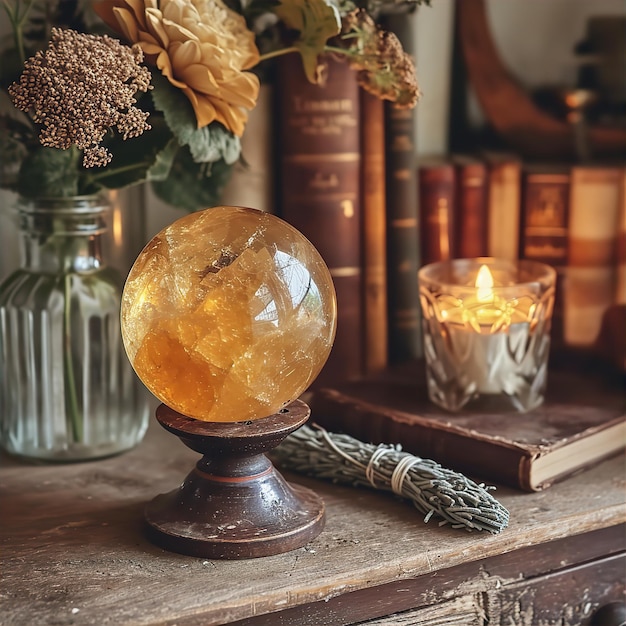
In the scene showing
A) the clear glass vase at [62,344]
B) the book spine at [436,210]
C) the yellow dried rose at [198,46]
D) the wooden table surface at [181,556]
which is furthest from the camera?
the book spine at [436,210]

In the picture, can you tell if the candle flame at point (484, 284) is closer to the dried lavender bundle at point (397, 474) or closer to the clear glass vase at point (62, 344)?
the dried lavender bundle at point (397, 474)

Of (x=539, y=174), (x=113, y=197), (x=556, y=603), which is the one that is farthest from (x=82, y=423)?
(x=539, y=174)

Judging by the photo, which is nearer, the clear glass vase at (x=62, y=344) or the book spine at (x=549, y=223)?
the clear glass vase at (x=62, y=344)

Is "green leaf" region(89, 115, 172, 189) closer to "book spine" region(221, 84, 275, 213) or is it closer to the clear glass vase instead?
the clear glass vase

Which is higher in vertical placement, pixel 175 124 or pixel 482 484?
pixel 175 124

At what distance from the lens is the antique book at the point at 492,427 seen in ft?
2.81

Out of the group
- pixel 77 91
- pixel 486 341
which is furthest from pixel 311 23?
pixel 486 341

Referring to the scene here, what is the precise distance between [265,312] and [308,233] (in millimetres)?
371

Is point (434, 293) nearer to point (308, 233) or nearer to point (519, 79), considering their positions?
point (308, 233)

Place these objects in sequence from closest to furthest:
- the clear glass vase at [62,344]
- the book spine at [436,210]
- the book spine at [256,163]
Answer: the clear glass vase at [62,344] < the book spine at [256,163] < the book spine at [436,210]

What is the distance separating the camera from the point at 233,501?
2.46 feet

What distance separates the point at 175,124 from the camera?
2.64ft

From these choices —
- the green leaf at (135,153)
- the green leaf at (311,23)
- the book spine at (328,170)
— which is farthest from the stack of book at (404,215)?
the green leaf at (135,153)

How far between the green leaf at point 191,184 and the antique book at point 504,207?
0.34 m
